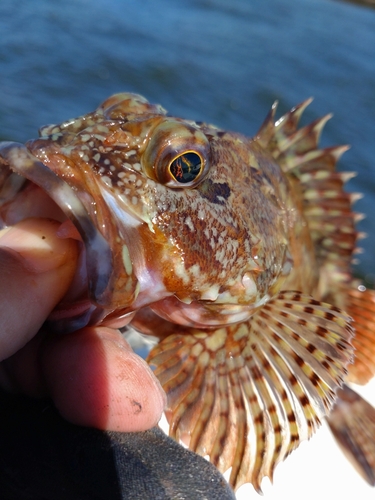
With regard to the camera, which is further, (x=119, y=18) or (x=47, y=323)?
(x=119, y=18)

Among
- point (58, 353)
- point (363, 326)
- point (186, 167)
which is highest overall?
point (186, 167)

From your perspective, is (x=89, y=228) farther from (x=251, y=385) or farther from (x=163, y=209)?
(x=251, y=385)

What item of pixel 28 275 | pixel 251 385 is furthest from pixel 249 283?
pixel 28 275

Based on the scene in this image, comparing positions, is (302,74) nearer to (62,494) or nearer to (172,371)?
(172,371)

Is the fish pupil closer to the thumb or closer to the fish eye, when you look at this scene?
the fish eye

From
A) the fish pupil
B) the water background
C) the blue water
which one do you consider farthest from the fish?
the blue water

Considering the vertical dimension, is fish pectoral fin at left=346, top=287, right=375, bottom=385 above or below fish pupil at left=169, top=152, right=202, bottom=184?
below

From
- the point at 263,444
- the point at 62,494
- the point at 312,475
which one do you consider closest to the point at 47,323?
the point at 62,494
